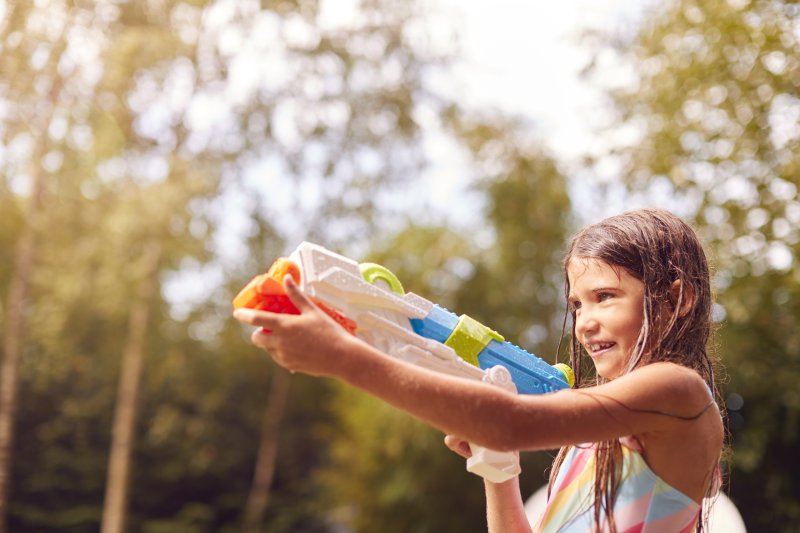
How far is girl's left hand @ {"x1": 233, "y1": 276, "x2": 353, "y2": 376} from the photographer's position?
0.96m

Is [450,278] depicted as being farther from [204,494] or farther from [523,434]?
[523,434]

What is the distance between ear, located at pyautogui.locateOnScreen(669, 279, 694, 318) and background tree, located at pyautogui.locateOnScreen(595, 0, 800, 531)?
4034mm

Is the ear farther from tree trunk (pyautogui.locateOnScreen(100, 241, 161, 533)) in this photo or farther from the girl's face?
tree trunk (pyautogui.locateOnScreen(100, 241, 161, 533))

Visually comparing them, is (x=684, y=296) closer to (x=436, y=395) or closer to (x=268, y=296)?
(x=436, y=395)

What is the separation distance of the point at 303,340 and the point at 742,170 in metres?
5.43

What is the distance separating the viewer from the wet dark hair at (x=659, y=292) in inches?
44.2

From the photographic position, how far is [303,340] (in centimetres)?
96

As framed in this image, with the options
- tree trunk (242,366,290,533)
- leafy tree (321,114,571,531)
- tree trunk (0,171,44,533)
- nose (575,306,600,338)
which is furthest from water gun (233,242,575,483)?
tree trunk (242,366,290,533)

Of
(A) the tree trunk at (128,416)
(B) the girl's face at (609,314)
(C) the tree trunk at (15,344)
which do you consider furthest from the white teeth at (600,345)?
(A) the tree trunk at (128,416)

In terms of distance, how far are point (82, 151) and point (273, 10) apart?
8.21 feet

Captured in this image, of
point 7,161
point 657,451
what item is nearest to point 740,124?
point 657,451

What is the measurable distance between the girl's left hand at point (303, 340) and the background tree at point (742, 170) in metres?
4.41

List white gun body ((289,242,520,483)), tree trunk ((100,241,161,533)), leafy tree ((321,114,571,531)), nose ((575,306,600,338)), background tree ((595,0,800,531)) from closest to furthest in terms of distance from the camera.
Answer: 1. white gun body ((289,242,520,483))
2. nose ((575,306,600,338))
3. background tree ((595,0,800,531))
4. tree trunk ((100,241,161,533))
5. leafy tree ((321,114,571,531))

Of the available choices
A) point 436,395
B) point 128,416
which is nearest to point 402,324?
point 436,395
